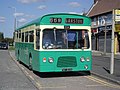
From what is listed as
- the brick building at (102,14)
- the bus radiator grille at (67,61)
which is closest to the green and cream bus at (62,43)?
the bus radiator grille at (67,61)

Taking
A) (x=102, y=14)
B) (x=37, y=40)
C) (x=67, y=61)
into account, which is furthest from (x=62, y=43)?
(x=102, y=14)

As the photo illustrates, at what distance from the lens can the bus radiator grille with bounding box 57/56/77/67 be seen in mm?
14427

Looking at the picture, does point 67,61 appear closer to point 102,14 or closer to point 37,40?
point 37,40

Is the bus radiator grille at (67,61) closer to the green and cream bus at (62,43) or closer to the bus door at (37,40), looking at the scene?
the green and cream bus at (62,43)

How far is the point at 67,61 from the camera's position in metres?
14.5

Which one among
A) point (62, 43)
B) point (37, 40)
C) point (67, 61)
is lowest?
point (67, 61)

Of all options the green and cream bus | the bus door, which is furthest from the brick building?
the bus door

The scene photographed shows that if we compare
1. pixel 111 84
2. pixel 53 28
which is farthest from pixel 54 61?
pixel 111 84

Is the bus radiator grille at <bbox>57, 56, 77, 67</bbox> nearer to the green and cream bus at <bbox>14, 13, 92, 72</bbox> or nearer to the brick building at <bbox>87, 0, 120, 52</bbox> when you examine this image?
the green and cream bus at <bbox>14, 13, 92, 72</bbox>

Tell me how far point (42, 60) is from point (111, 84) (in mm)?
3331

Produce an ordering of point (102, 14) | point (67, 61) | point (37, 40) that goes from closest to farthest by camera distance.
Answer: point (67, 61) < point (37, 40) < point (102, 14)

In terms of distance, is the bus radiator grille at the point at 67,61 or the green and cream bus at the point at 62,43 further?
the bus radiator grille at the point at 67,61

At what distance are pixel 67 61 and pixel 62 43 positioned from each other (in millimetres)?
853

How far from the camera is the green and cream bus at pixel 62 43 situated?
14273mm
